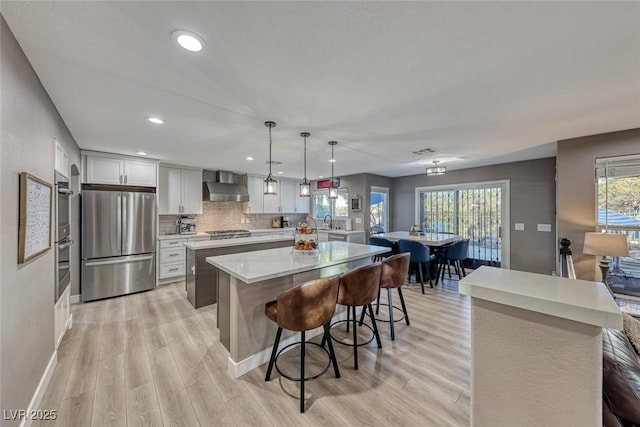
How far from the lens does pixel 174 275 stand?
4.75 meters

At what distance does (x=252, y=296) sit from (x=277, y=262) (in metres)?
0.38

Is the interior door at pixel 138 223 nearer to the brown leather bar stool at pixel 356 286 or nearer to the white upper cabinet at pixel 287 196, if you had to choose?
the white upper cabinet at pixel 287 196

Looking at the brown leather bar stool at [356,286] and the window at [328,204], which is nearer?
the brown leather bar stool at [356,286]

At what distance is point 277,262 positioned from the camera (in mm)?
2395

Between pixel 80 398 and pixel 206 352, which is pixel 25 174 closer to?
pixel 80 398

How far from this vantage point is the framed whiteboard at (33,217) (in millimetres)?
1554

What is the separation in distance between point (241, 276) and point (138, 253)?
3.34 metres

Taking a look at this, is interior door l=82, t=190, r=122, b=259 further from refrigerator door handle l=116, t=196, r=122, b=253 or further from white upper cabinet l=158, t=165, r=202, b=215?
white upper cabinet l=158, t=165, r=202, b=215

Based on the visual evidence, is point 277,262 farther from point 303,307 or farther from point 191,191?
point 191,191

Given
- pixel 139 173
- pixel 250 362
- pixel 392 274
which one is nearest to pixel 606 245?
pixel 392 274

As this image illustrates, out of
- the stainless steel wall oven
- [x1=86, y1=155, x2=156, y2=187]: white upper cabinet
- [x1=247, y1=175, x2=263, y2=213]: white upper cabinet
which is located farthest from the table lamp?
[x1=86, y1=155, x2=156, y2=187]: white upper cabinet

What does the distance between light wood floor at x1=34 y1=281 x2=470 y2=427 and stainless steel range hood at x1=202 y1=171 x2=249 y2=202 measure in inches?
116

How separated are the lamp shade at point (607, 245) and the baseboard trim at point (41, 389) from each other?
5.04 m

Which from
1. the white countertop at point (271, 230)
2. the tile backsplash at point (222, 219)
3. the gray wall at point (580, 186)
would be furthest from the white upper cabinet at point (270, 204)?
the gray wall at point (580, 186)
